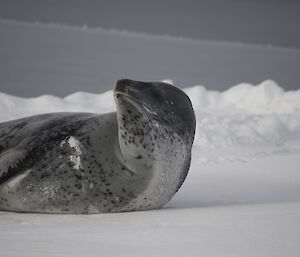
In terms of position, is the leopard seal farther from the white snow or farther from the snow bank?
the snow bank

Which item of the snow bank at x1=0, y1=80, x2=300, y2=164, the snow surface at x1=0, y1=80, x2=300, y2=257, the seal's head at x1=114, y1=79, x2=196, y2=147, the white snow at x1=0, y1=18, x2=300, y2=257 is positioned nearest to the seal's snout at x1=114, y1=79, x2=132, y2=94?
the seal's head at x1=114, y1=79, x2=196, y2=147

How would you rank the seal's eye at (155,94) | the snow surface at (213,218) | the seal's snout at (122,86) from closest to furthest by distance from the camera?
the snow surface at (213,218) < the seal's snout at (122,86) < the seal's eye at (155,94)

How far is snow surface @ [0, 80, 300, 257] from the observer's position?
8.73 feet

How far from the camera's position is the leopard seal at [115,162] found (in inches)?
150

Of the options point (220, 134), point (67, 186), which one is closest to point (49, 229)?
point (67, 186)

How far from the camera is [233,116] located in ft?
28.7

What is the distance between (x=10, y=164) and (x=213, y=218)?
1.37 m

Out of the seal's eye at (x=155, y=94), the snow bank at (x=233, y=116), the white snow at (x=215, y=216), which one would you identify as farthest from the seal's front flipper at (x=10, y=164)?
the snow bank at (x=233, y=116)

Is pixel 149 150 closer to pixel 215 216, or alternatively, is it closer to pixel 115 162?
→ pixel 115 162

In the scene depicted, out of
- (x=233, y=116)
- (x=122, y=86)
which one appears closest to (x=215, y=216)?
(x=122, y=86)

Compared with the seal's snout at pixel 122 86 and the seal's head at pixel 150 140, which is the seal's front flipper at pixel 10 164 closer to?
the seal's head at pixel 150 140

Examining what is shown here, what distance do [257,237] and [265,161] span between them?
3.42m

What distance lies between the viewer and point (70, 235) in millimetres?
2967

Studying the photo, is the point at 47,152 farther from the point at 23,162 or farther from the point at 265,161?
the point at 265,161
